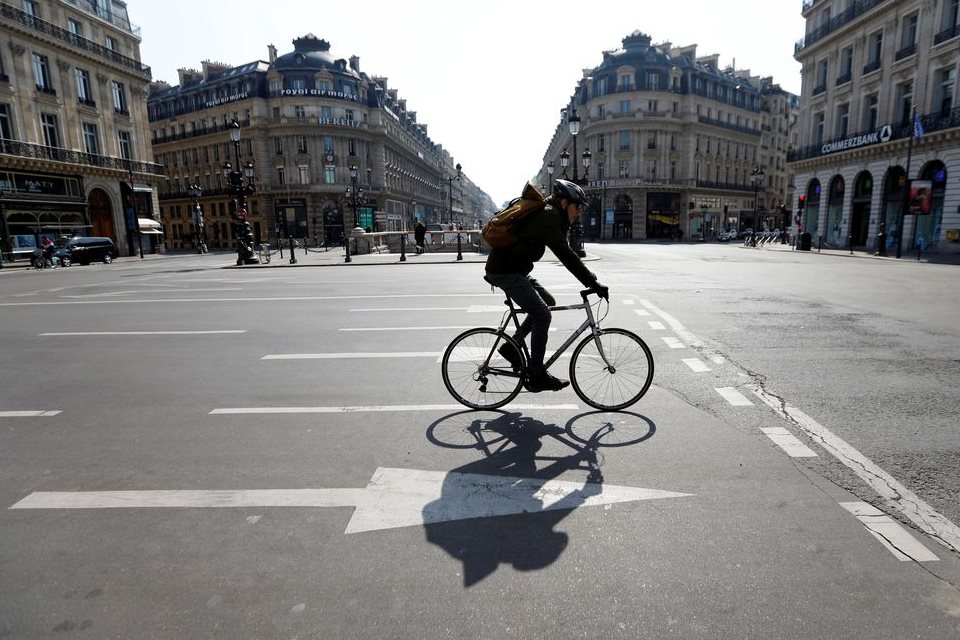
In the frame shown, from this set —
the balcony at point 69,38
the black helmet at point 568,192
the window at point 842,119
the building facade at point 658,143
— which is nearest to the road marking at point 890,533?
the black helmet at point 568,192

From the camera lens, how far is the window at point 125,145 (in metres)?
40.2

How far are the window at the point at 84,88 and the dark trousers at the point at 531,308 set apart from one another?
44.4 m

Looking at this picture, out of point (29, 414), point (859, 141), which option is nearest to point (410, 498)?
point (29, 414)

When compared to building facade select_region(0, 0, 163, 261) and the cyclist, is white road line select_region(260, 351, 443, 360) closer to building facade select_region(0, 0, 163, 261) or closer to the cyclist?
the cyclist

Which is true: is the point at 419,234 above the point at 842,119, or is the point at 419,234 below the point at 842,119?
below

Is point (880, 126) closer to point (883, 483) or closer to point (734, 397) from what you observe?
point (734, 397)

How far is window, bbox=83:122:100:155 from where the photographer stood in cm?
3703

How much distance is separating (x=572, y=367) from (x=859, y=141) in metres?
38.2

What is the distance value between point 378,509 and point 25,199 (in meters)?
40.7

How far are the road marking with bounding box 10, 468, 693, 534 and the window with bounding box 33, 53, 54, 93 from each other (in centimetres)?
4248

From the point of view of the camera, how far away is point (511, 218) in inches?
165

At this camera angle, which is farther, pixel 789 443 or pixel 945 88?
pixel 945 88

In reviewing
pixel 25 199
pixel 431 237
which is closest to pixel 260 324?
pixel 431 237

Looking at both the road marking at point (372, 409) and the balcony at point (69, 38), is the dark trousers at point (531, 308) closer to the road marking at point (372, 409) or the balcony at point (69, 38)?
the road marking at point (372, 409)
